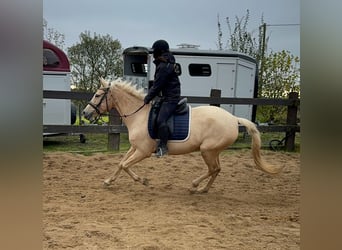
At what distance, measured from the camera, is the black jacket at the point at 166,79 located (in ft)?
9.27

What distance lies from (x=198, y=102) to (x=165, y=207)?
241 centimetres

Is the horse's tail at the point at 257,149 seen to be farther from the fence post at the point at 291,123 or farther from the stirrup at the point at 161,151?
the fence post at the point at 291,123

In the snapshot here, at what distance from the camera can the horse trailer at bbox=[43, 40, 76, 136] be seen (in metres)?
4.70

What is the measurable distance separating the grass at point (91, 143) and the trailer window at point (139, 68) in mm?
1113

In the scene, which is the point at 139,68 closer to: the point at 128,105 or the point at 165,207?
the point at 128,105

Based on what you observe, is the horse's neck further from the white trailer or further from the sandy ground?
the white trailer

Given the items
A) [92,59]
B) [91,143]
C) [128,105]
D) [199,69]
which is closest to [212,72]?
[199,69]

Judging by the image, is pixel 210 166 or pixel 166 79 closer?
pixel 166 79

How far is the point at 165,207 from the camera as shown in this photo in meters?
2.62

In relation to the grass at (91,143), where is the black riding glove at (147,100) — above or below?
above

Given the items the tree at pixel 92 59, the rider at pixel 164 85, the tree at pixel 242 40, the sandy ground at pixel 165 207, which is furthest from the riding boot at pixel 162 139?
the tree at pixel 242 40
